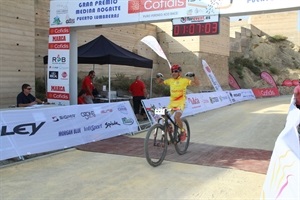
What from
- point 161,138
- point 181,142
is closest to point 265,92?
point 181,142

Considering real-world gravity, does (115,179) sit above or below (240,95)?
below

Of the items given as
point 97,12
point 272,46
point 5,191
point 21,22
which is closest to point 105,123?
point 97,12

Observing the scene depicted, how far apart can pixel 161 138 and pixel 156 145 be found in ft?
0.59

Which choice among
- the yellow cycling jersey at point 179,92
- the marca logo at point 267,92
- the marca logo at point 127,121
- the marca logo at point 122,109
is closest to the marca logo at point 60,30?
the marca logo at point 122,109

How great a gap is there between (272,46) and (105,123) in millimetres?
41232

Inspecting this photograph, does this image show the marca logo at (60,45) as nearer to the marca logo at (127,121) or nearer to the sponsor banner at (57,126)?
the sponsor banner at (57,126)

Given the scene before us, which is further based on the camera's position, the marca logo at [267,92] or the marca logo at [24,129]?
the marca logo at [267,92]

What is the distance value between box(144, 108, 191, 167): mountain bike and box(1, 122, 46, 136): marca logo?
Answer: 2419 millimetres

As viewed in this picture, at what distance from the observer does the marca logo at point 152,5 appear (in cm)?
880

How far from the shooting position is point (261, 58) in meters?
43.1

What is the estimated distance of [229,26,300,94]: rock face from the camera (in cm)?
3609

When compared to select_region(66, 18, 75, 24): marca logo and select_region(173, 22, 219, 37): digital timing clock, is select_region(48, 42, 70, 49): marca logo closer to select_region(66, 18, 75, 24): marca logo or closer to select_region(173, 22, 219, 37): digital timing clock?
select_region(66, 18, 75, 24): marca logo

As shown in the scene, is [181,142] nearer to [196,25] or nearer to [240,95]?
[196,25]

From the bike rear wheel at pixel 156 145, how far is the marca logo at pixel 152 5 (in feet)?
13.3
